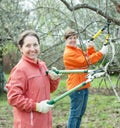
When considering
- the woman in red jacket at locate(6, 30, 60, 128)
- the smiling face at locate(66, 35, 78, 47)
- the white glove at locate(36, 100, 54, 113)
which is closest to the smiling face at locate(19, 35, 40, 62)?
the woman in red jacket at locate(6, 30, 60, 128)

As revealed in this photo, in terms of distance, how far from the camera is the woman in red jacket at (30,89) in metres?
3.34

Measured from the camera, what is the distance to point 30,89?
340 cm

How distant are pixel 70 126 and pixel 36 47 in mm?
2178

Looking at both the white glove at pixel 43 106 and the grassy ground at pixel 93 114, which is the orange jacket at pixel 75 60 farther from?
the grassy ground at pixel 93 114

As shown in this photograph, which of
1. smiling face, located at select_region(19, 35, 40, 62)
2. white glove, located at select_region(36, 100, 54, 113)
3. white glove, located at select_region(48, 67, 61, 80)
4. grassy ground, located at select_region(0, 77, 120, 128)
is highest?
smiling face, located at select_region(19, 35, 40, 62)

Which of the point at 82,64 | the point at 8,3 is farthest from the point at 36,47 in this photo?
the point at 8,3

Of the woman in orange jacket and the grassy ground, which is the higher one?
the woman in orange jacket

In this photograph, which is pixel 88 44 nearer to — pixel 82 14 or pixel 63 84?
pixel 82 14

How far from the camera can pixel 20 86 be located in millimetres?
3352

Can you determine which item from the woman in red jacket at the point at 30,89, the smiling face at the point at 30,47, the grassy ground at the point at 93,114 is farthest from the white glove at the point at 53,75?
the grassy ground at the point at 93,114

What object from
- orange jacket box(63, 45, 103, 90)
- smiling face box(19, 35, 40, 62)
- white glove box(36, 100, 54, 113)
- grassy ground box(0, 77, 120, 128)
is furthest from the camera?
grassy ground box(0, 77, 120, 128)

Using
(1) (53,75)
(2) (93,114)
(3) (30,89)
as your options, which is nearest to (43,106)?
(3) (30,89)

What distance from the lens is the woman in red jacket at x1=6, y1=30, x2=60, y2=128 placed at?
3336 millimetres

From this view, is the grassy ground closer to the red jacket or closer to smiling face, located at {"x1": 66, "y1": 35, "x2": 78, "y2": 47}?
smiling face, located at {"x1": 66, "y1": 35, "x2": 78, "y2": 47}
